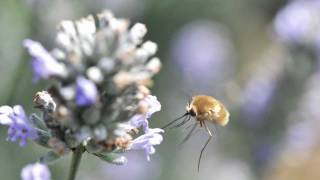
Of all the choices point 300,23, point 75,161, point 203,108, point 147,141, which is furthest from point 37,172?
point 300,23

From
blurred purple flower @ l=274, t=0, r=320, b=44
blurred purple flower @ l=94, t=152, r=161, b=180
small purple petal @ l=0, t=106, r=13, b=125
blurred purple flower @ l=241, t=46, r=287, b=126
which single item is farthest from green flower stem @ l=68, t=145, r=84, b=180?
blurred purple flower @ l=94, t=152, r=161, b=180

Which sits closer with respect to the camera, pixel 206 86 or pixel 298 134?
pixel 298 134

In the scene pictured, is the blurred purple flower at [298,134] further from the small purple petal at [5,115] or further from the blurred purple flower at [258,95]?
the small purple petal at [5,115]

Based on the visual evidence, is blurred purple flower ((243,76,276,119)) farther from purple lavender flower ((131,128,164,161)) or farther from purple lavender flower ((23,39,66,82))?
purple lavender flower ((23,39,66,82))

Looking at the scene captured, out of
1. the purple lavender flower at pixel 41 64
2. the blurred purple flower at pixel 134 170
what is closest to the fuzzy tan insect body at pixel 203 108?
the purple lavender flower at pixel 41 64

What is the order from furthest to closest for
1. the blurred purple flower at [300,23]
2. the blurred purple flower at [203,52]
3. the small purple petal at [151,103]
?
the blurred purple flower at [203,52] < the blurred purple flower at [300,23] < the small purple petal at [151,103]

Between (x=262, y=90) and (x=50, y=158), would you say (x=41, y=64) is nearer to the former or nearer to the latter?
(x=50, y=158)
